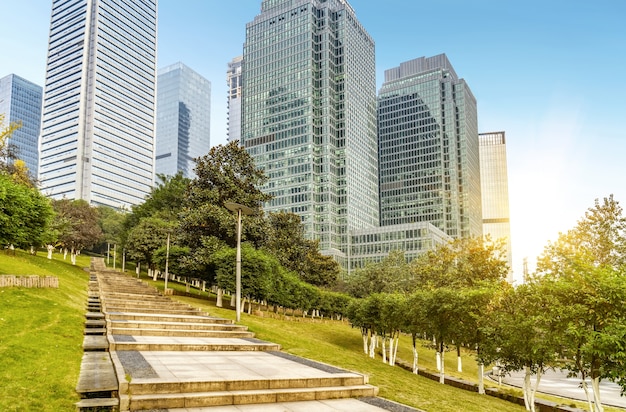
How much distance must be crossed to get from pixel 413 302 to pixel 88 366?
24.9 metres

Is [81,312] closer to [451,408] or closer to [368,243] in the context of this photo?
[451,408]

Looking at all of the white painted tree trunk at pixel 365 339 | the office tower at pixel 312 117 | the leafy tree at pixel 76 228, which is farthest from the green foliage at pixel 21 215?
the office tower at pixel 312 117

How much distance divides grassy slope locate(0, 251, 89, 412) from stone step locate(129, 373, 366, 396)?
1.45m

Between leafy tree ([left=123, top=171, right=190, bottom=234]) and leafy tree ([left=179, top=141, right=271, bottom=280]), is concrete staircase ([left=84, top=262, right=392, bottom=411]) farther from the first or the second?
leafy tree ([left=123, top=171, right=190, bottom=234])

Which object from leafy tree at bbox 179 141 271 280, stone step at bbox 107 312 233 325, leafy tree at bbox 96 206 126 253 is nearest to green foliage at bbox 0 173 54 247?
leafy tree at bbox 179 141 271 280

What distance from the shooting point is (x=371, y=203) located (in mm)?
192500

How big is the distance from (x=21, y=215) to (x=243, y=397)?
113ft

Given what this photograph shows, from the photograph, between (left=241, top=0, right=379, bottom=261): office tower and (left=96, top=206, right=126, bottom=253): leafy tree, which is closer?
(left=96, top=206, right=126, bottom=253): leafy tree

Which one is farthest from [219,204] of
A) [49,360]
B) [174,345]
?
[49,360]

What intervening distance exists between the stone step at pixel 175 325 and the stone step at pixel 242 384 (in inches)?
432

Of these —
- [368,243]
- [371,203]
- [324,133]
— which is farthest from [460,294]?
[371,203]

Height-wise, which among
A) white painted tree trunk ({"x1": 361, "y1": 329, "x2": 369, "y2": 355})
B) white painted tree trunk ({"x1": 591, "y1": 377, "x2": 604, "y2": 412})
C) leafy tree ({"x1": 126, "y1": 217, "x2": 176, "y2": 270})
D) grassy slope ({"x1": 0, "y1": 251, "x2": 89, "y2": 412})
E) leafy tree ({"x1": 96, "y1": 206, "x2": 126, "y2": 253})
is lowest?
white painted tree trunk ({"x1": 361, "y1": 329, "x2": 369, "y2": 355})

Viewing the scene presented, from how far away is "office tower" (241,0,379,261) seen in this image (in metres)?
171

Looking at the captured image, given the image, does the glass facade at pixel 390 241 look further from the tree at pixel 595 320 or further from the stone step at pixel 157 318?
the tree at pixel 595 320
